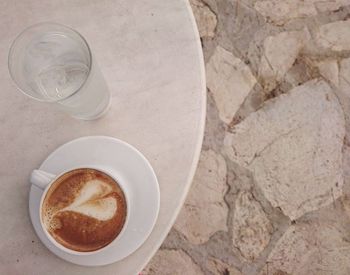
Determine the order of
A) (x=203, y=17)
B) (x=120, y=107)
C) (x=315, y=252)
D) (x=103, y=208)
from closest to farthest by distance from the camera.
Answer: (x=103, y=208) < (x=120, y=107) < (x=315, y=252) < (x=203, y=17)

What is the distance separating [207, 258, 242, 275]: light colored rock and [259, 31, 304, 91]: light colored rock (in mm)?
583

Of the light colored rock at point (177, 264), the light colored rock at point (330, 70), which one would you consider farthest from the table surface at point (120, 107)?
the light colored rock at point (330, 70)

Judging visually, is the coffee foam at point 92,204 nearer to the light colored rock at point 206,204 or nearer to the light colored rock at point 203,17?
the light colored rock at point 206,204

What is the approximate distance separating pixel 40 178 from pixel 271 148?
34.4 inches

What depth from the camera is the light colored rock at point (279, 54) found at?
1586 millimetres

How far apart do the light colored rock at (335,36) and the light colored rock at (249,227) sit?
1.78 ft

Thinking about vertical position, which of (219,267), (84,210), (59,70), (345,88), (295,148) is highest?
(59,70)

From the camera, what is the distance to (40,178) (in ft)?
2.78

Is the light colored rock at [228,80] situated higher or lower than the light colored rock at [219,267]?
higher

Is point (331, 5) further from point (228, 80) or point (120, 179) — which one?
point (120, 179)

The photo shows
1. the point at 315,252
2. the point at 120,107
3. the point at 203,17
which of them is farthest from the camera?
the point at 203,17

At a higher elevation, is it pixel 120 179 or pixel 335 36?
pixel 120 179

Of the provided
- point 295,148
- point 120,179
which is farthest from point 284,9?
point 120,179

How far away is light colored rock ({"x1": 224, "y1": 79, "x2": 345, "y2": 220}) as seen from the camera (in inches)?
60.2
